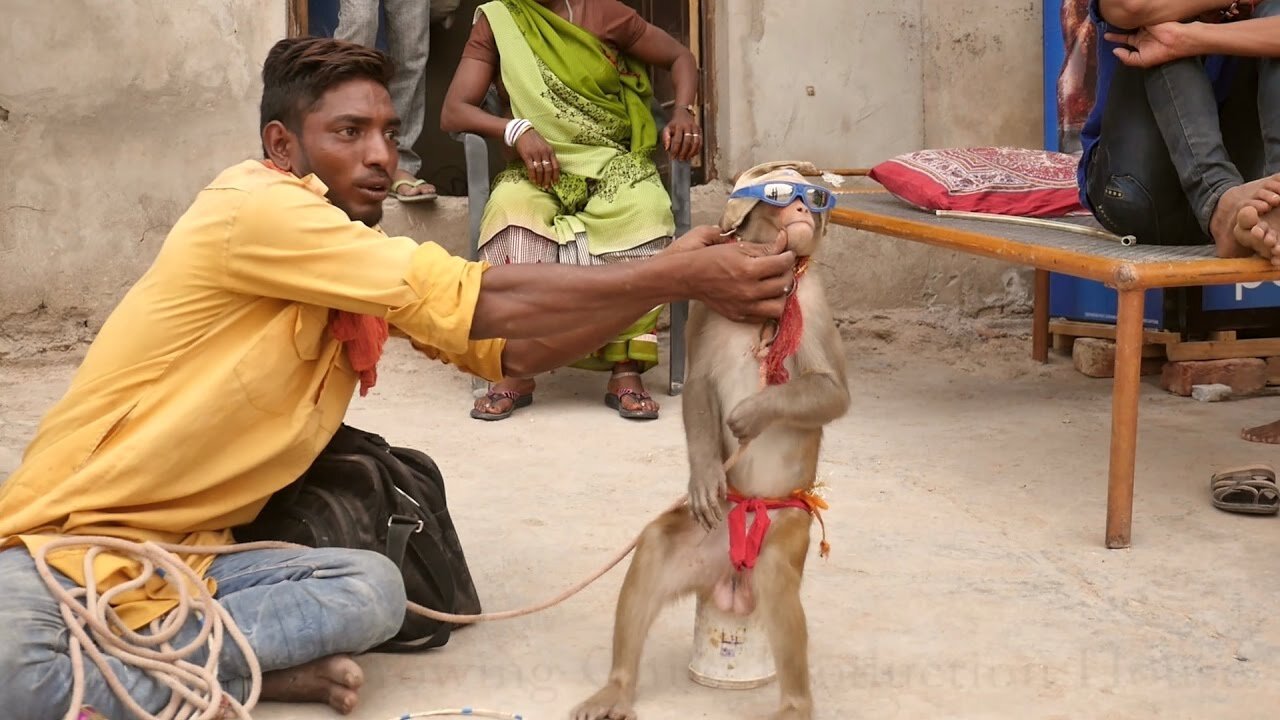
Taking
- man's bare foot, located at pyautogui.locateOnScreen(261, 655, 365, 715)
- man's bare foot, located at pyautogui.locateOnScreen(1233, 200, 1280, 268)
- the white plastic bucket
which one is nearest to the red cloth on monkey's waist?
the white plastic bucket

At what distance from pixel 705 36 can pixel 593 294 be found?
178 inches

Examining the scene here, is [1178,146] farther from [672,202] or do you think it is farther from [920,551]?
[672,202]

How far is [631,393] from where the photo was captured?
559cm

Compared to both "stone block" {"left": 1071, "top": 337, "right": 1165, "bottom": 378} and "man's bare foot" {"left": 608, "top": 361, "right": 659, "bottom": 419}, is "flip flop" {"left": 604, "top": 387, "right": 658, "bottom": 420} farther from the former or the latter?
"stone block" {"left": 1071, "top": 337, "right": 1165, "bottom": 378}

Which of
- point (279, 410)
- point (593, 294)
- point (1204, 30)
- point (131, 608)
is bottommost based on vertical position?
point (131, 608)

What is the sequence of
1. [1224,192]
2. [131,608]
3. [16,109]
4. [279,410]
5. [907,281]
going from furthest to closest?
[907,281]
[16,109]
[1224,192]
[279,410]
[131,608]

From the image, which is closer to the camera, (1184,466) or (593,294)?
(593,294)

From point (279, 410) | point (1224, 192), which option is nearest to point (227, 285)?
point (279, 410)

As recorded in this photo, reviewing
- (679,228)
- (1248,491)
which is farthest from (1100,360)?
(1248,491)

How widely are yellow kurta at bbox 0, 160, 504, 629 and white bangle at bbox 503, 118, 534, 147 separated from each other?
279 centimetres

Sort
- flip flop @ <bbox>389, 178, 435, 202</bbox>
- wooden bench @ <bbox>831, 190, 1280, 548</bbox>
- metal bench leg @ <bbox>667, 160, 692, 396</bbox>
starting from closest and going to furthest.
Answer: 1. wooden bench @ <bbox>831, 190, 1280, 548</bbox>
2. metal bench leg @ <bbox>667, 160, 692, 396</bbox>
3. flip flop @ <bbox>389, 178, 435, 202</bbox>

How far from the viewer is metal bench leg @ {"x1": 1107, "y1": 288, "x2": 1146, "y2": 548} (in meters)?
3.87

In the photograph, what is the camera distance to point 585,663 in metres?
3.13

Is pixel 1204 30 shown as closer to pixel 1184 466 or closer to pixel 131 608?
pixel 1184 466
